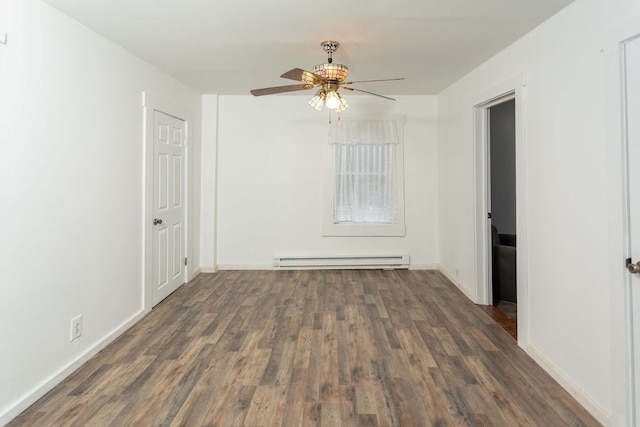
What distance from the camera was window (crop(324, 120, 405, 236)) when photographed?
5305mm

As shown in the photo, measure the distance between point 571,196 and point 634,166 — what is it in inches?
20.5

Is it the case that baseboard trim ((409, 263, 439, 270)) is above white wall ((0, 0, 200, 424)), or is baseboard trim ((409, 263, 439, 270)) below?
below

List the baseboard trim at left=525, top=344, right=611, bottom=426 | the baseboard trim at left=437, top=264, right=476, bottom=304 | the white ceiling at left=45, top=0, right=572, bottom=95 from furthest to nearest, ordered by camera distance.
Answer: the baseboard trim at left=437, top=264, right=476, bottom=304, the white ceiling at left=45, top=0, right=572, bottom=95, the baseboard trim at left=525, top=344, right=611, bottom=426

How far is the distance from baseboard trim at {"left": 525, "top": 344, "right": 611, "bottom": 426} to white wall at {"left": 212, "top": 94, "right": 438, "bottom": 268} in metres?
2.76

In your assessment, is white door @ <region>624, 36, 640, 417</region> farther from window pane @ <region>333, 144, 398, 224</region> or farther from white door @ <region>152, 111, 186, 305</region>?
white door @ <region>152, 111, 186, 305</region>

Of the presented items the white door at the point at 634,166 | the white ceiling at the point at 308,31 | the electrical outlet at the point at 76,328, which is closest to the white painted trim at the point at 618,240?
the white door at the point at 634,166

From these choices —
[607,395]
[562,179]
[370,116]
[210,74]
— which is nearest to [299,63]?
[210,74]

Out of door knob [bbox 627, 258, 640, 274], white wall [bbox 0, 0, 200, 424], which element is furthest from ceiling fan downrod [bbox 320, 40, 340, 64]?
door knob [bbox 627, 258, 640, 274]

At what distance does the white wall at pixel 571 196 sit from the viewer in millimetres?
2025

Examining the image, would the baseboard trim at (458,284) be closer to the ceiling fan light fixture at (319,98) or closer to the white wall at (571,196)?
the white wall at (571,196)

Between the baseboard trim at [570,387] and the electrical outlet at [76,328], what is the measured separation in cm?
327

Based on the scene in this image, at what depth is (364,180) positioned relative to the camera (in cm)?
534

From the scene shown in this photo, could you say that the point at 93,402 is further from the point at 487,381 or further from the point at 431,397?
the point at 487,381

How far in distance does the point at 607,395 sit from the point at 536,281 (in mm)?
880
